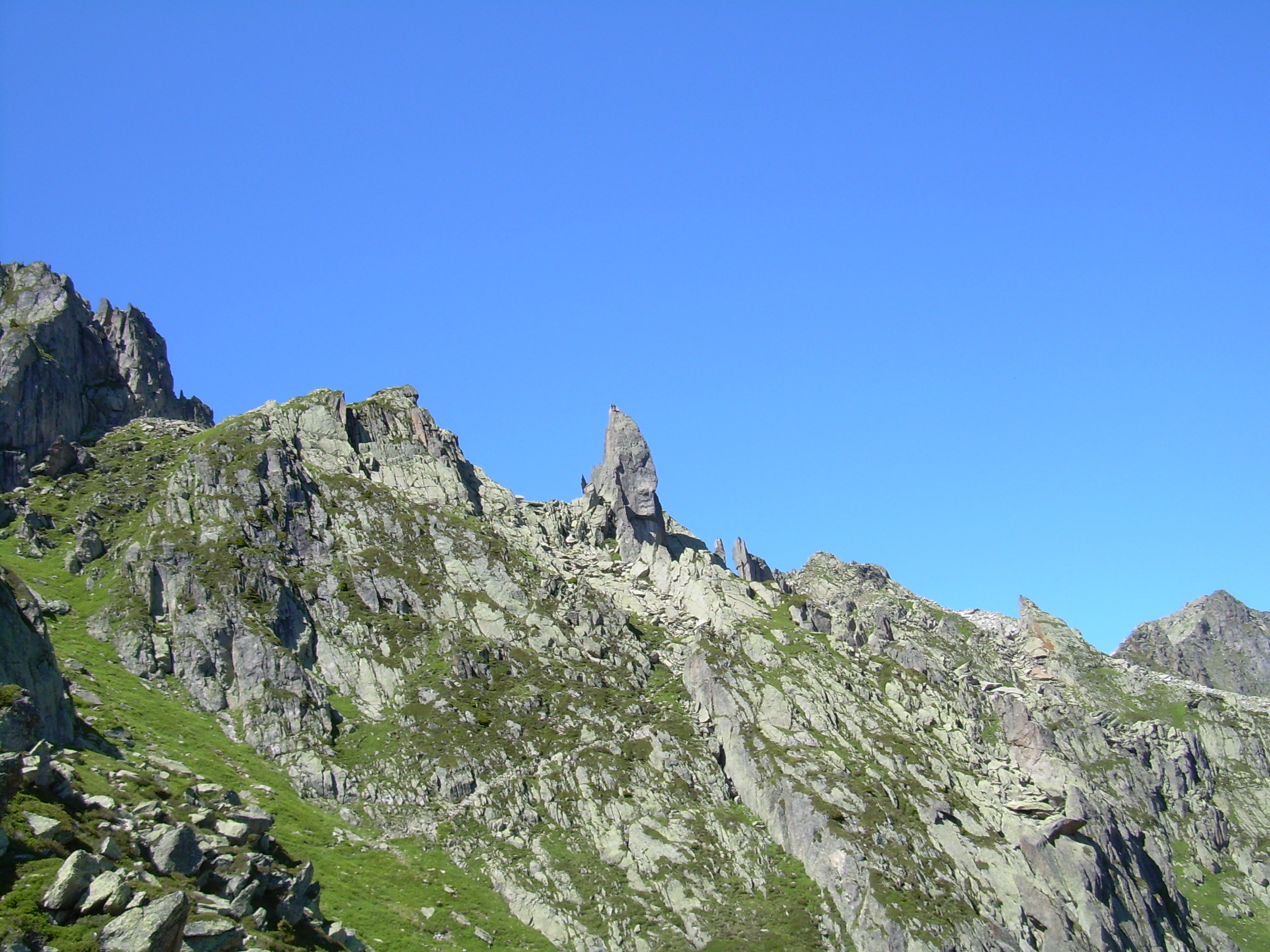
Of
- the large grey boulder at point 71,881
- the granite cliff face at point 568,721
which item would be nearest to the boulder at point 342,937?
the large grey boulder at point 71,881

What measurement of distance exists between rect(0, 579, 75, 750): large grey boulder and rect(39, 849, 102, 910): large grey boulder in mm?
30513

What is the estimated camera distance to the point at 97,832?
1960 inches

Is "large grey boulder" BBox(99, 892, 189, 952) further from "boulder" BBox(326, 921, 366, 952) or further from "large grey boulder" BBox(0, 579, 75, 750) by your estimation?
"large grey boulder" BBox(0, 579, 75, 750)

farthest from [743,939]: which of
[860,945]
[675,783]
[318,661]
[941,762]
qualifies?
[318,661]

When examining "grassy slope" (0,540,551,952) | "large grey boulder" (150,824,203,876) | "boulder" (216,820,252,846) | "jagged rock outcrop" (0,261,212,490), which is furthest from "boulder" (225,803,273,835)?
"jagged rock outcrop" (0,261,212,490)

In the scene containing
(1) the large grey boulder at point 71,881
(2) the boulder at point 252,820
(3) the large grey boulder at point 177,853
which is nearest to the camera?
(1) the large grey boulder at point 71,881

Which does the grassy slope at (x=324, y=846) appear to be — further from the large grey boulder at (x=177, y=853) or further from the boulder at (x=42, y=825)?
the boulder at (x=42, y=825)

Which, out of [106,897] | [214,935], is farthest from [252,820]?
[106,897]

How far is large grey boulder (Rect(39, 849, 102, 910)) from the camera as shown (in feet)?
137

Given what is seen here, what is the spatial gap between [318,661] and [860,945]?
86.5m

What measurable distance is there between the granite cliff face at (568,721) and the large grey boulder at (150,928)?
63.3 meters

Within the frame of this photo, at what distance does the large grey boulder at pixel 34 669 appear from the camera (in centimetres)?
7531

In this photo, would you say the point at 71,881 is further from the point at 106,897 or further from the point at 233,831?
the point at 233,831

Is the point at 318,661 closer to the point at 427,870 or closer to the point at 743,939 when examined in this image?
the point at 427,870
